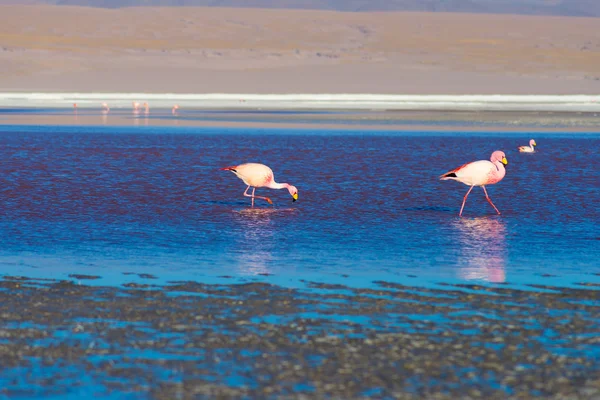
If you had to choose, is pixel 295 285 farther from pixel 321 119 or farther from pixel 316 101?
pixel 316 101

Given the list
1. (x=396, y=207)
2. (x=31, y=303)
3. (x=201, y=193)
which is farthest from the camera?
(x=201, y=193)

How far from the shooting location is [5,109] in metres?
45.7

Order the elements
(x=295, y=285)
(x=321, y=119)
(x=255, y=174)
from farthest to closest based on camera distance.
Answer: (x=321, y=119)
(x=255, y=174)
(x=295, y=285)

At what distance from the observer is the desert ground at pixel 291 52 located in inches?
2827

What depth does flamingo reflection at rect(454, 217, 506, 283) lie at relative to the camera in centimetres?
998

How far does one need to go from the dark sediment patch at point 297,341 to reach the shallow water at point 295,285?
0.07ft

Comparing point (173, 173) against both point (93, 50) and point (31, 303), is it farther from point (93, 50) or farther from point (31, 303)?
point (93, 50)

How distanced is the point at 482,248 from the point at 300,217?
3281 millimetres

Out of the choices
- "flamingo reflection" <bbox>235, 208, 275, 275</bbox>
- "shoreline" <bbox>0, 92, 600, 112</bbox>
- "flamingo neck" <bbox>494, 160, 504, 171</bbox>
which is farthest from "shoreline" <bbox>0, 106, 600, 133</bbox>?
"flamingo reflection" <bbox>235, 208, 275, 275</bbox>

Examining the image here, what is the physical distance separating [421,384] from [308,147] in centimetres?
1977

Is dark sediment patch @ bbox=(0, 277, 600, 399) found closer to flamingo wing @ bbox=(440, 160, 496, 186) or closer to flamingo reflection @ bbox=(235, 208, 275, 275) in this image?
flamingo reflection @ bbox=(235, 208, 275, 275)

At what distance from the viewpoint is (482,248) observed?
1153 centimetres

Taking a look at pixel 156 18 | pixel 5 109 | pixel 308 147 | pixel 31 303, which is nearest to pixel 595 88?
pixel 5 109

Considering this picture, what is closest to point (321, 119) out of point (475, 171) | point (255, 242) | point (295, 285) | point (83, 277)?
point (475, 171)
